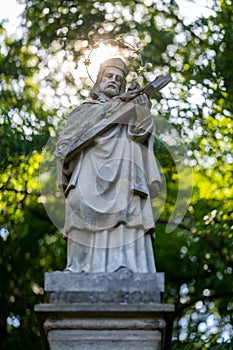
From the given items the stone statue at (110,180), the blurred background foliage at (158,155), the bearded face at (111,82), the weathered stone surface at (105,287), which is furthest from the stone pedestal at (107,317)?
the blurred background foliage at (158,155)

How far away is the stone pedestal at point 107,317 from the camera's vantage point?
7230 millimetres

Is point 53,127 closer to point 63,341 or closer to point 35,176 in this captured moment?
point 35,176

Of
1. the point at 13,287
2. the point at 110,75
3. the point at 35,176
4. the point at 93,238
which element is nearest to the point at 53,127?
the point at 35,176

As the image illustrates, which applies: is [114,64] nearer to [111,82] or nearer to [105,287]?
[111,82]

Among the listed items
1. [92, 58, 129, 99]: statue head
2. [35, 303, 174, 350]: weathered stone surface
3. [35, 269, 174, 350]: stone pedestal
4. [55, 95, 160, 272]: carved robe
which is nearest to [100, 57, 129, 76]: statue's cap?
[92, 58, 129, 99]: statue head

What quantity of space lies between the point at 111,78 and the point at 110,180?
1.40 meters

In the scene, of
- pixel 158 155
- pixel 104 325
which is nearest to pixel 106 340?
pixel 104 325

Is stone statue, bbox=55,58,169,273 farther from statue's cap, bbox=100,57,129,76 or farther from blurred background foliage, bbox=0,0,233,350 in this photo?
blurred background foliage, bbox=0,0,233,350

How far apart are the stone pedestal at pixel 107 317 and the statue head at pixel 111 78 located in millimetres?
2321

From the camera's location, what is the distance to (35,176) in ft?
51.5

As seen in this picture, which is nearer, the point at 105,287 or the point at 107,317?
the point at 107,317

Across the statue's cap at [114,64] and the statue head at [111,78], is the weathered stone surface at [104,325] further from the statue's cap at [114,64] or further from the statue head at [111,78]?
the statue's cap at [114,64]

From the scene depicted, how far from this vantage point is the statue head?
902cm

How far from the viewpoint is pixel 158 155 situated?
1310 cm
